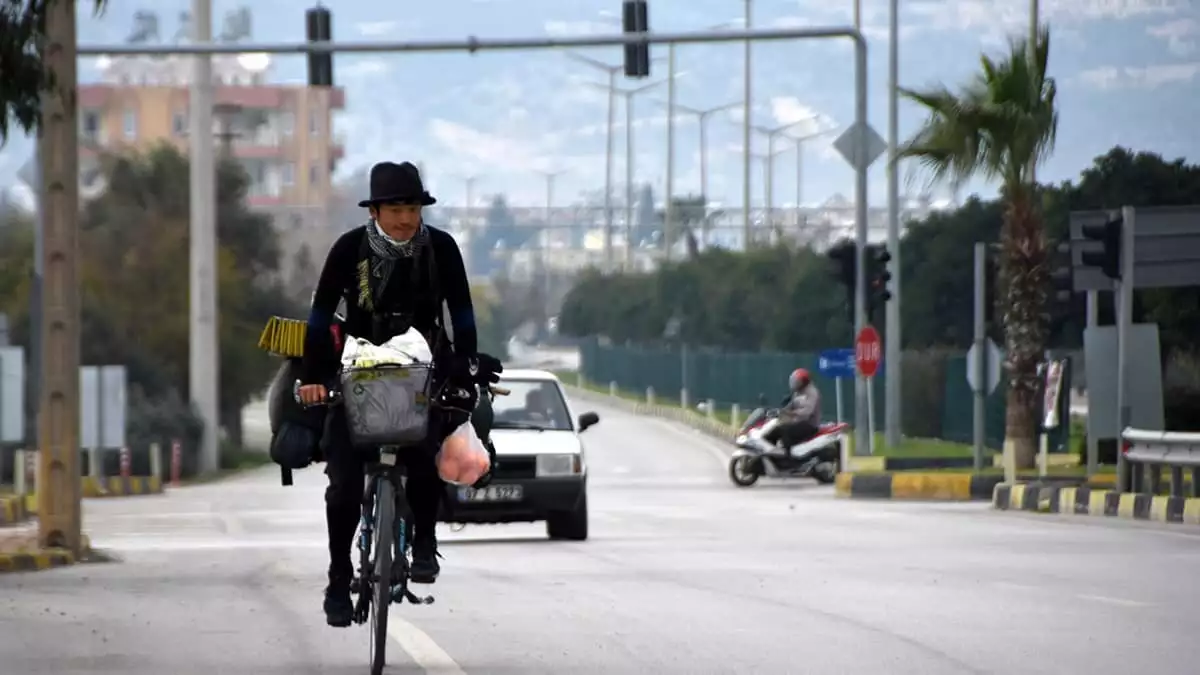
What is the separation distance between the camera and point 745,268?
99.0 meters

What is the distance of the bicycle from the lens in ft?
31.3

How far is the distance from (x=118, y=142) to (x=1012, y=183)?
37835 millimetres

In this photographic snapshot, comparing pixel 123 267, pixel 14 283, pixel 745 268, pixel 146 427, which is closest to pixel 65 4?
pixel 146 427

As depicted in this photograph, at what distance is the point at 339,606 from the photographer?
395 inches

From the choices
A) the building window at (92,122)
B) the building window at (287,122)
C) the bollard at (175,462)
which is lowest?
the bollard at (175,462)

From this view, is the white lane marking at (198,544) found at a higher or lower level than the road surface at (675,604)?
lower

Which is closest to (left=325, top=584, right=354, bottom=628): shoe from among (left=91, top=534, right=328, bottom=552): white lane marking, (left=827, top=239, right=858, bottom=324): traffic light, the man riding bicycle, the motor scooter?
the man riding bicycle

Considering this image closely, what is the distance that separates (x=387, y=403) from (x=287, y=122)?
504 ft

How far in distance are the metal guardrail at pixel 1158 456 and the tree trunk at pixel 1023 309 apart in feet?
27.1

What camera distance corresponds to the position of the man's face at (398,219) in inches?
389

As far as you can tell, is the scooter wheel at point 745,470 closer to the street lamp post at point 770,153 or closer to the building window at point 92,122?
the street lamp post at point 770,153

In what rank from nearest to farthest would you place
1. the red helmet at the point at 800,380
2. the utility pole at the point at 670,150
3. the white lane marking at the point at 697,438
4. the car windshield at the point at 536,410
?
the car windshield at the point at 536,410 → the red helmet at the point at 800,380 → the white lane marking at the point at 697,438 → the utility pole at the point at 670,150

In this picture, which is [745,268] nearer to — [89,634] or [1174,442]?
[1174,442]

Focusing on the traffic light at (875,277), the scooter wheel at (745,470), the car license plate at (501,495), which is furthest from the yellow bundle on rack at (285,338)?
the traffic light at (875,277)
